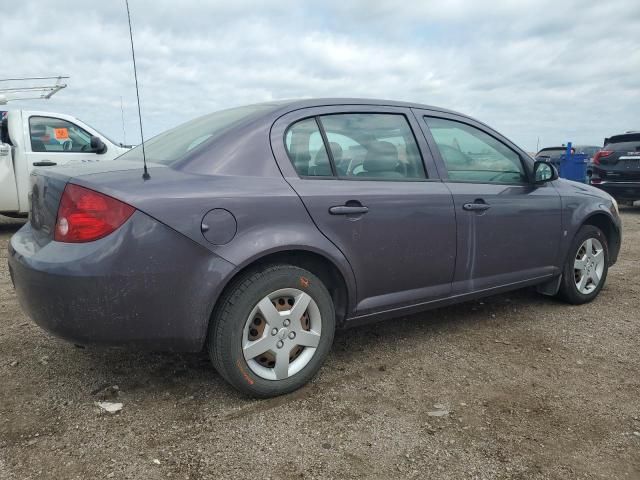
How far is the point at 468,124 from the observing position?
11.7 ft

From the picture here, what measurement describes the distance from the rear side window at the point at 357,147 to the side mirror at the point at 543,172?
42.5 inches

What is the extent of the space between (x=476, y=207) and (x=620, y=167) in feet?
29.5

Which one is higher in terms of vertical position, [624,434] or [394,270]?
[394,270]

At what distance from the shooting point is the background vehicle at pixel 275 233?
88.7 inches

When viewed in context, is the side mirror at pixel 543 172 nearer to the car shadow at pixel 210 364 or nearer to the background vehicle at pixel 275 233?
the background vehicle at pixel 275 233

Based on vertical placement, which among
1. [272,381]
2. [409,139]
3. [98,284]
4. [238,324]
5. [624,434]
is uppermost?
[409,139]

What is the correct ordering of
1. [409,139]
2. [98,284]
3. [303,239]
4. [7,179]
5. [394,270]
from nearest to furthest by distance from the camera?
[98,284], [303,239], [394,270], [409,139], [7,179]

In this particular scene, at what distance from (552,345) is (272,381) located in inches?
76.5

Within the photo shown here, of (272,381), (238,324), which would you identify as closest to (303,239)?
(238,324)

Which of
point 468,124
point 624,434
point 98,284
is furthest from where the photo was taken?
point 468,124

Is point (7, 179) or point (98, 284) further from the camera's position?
point (7, 179)

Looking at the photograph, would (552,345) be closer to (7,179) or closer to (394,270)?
(394,270)

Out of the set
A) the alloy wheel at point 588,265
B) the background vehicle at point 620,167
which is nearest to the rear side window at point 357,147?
the alloy wheel at point 588,265

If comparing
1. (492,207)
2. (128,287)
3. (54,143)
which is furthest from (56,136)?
(492,207)
